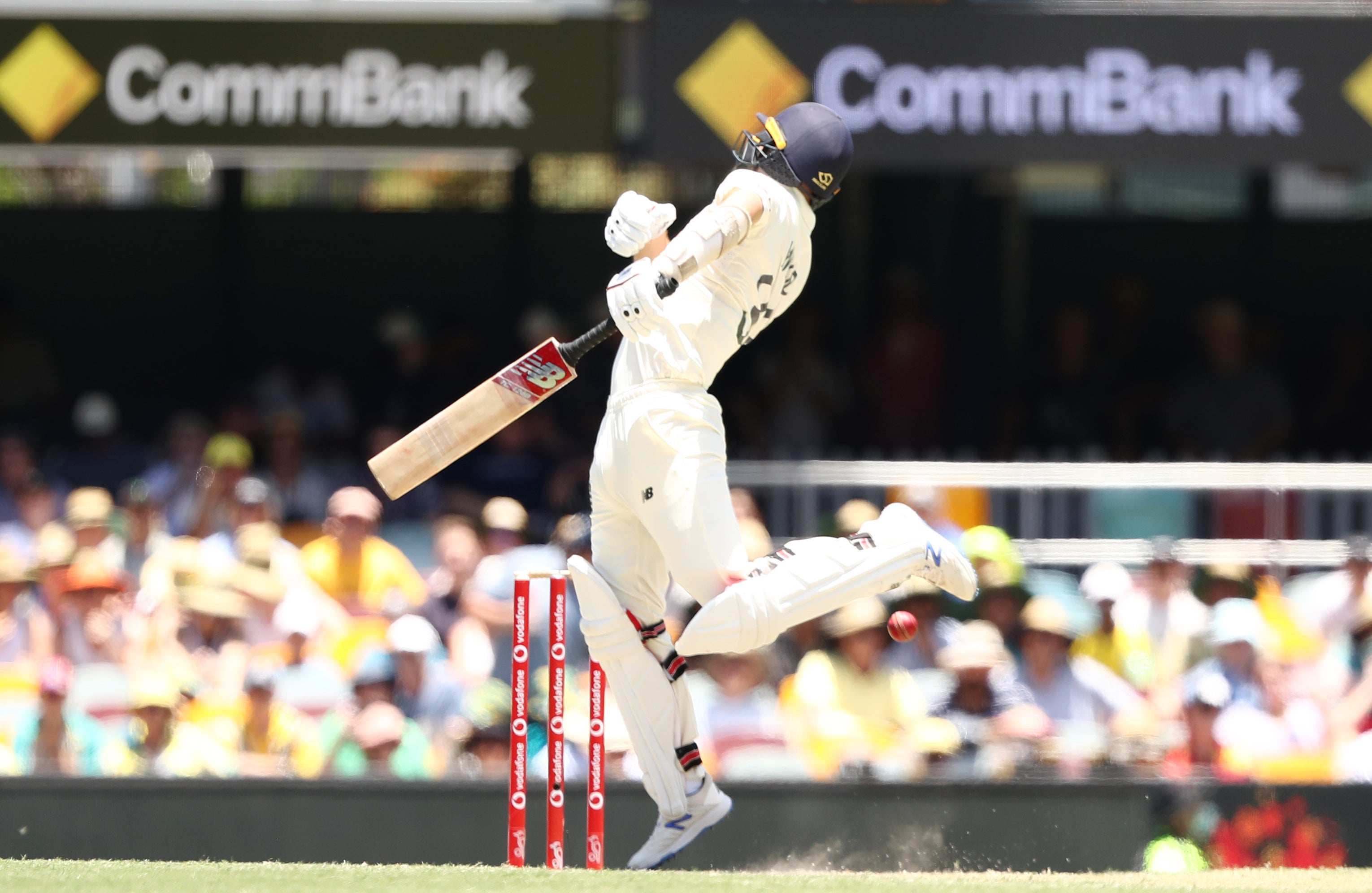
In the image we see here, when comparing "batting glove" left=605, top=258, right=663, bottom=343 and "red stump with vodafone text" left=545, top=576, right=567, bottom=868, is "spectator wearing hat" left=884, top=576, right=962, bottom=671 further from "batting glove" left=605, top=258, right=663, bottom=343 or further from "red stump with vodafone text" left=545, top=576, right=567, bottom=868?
"batting glove" left=605, top=258, right=663, bottom=343

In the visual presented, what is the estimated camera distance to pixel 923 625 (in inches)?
242

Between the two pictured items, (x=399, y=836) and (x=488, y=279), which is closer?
(x=399, y=836)

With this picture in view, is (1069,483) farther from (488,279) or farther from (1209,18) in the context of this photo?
(488,279)

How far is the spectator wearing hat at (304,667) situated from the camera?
610 cm

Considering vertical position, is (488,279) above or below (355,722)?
above

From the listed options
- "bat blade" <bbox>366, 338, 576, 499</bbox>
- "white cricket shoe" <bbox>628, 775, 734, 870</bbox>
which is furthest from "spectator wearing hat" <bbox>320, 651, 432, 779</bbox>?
"bat blade" <bbox>366, 338, 576, 499</bbox>

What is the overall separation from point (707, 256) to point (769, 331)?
570cm

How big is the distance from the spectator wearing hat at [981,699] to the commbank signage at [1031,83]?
97.7 inches

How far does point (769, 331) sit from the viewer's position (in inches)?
399

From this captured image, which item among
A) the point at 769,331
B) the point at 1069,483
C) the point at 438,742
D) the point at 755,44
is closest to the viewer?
the point at 438,742

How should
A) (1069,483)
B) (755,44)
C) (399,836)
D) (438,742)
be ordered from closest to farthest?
(399,836) → (438,742) → (1069,483) → (755,44)

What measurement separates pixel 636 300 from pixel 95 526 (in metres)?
3.51

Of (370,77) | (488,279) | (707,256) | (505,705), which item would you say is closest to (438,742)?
(505,705)

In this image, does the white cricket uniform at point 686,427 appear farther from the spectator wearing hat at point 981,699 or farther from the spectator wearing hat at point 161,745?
the spectator wearing hat at point 161,745
